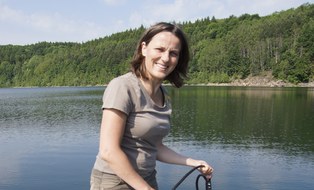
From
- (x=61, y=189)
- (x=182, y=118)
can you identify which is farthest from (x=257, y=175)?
(x=182, y=118)

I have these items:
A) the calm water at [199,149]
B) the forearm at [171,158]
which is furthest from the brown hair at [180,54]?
the calm water at [199,149]

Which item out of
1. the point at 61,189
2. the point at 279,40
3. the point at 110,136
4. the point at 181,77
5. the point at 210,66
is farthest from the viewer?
the point at 210,66

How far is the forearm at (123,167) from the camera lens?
206 centimetres

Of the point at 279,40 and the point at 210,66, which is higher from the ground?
the point at 279,40

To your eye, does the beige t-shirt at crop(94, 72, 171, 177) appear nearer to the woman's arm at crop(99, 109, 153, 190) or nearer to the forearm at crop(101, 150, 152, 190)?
the woman's arm at crop(99, 109, 153, 190)

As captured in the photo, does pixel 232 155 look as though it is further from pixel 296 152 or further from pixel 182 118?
pixel 182 118

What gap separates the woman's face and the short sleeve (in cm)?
24

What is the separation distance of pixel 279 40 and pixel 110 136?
463ft

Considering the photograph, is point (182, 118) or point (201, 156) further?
point (182, 118)

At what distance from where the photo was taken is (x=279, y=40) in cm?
13488

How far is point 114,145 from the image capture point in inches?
81.4

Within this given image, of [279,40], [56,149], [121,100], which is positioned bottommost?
[56,149]

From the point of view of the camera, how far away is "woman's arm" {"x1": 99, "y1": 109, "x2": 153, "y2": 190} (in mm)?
2062

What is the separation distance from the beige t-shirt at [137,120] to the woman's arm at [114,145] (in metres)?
0.05
